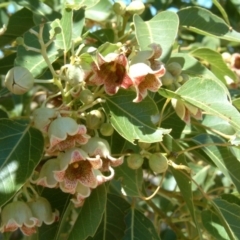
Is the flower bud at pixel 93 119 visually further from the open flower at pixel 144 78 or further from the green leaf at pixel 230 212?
the green leaf at pixel 230 212

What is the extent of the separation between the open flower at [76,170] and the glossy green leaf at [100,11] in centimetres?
68

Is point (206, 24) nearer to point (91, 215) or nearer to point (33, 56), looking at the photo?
point (33, 56)

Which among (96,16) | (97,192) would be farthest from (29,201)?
(96,16)

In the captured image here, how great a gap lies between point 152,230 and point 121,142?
280 mm

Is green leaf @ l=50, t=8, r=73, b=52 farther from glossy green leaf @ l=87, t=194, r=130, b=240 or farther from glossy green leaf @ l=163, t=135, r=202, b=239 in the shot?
glossy green leaf @ l=87, t=194, r=130, b=240

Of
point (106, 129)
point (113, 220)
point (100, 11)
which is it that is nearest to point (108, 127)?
point (106, 129)

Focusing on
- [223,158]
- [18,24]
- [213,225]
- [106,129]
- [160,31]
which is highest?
[160,31]

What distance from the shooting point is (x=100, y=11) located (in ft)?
6.14

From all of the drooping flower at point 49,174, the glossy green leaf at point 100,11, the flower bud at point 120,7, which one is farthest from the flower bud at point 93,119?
the glossy green leaf at point 100,11

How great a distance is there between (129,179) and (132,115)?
18 cm

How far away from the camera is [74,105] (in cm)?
136

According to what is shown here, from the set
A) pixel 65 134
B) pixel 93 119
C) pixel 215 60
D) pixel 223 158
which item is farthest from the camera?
pixel 215 60

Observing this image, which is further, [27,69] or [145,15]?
[145,15]

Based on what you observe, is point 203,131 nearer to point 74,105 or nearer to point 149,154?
point 149,154
